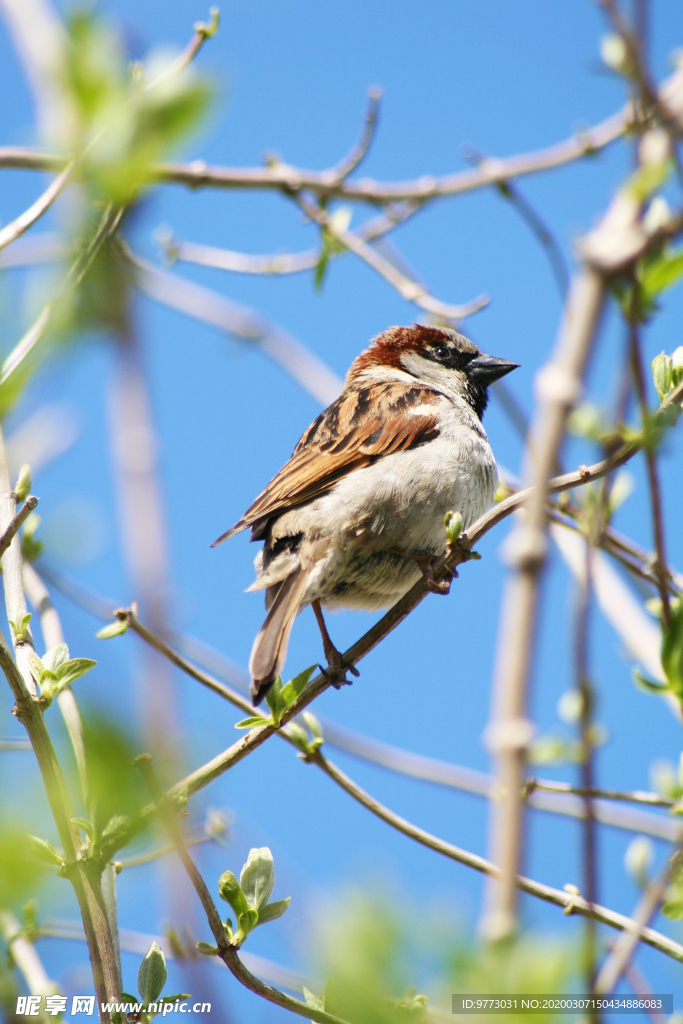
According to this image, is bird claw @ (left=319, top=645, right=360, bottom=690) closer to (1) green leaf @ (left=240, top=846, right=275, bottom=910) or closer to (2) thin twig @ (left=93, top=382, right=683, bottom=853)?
(2) thin twig @ (left=93, top=382, right=683, bottom=853)

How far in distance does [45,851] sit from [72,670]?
0.51 metres

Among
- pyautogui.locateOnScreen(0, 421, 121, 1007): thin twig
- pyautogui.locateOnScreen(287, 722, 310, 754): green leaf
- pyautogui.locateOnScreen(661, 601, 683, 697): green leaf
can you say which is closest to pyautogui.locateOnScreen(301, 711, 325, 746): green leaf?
pyautogui.locateOnScreen(287, 722, 310, 754): green leaf

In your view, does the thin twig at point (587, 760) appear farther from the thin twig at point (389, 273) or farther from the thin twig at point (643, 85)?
the thin twig at point (389, 273)

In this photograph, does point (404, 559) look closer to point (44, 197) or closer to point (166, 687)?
point (44, 197)

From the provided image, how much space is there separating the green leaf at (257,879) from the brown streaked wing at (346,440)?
139 centimetres

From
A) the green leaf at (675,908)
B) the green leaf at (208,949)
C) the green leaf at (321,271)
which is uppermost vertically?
the green leaf at (321,271)

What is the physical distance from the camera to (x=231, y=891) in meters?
1.71

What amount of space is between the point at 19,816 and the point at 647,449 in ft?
2.26

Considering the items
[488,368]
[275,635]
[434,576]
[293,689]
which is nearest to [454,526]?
[434,576]

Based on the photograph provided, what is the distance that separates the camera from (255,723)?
1.89 meters

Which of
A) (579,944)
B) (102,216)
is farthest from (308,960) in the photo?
(102,216)

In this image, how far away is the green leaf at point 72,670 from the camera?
64.7 inches

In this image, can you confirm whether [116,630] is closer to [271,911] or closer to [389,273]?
[271,911]

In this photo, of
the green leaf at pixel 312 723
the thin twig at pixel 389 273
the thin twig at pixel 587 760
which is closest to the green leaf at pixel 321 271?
the thin twig at pixel 389 273
